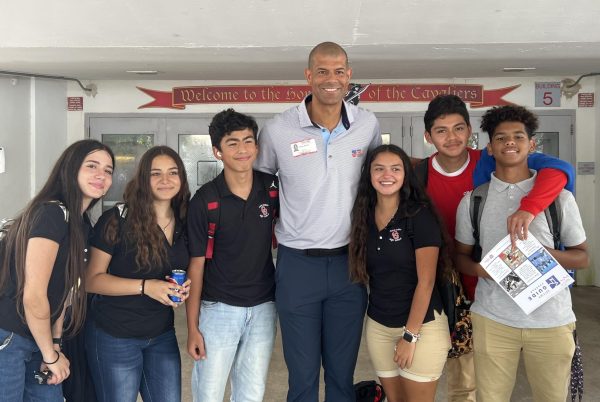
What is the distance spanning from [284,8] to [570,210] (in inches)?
104

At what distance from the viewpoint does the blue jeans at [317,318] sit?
225cm

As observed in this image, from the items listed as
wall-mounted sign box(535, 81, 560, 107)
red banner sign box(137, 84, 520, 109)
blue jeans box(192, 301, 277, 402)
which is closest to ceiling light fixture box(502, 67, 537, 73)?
red banner sign box(137, 84, 520, 109)

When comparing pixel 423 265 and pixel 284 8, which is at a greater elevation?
pixel 284 8

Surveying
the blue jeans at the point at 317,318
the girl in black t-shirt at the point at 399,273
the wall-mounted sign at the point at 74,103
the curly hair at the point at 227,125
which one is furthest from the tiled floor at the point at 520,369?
the wall-mounted sign at the point at 74,103

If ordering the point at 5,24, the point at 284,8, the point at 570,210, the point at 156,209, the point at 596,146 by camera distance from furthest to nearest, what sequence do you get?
1. the point at 596,146
2. the point at 5,24
3. the point at 284,8
4. the point at 156,209
5. the point at 570,210

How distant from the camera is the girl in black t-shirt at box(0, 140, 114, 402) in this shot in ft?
5.87

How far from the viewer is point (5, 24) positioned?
13.6 feet

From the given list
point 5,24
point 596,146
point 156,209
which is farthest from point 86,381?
point 596,146

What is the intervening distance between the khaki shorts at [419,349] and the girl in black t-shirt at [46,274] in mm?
1235

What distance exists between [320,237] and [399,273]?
0.38 m

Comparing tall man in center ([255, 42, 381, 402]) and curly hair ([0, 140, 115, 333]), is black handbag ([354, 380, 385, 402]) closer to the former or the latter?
tall man in center ([255, 42, 381, 402])

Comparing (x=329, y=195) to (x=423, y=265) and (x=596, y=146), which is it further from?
(x=596, y=146)

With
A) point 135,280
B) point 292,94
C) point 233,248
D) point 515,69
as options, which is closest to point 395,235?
point 233,248

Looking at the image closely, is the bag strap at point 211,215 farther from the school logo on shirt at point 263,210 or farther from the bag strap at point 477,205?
the bag strap at point 477,205
